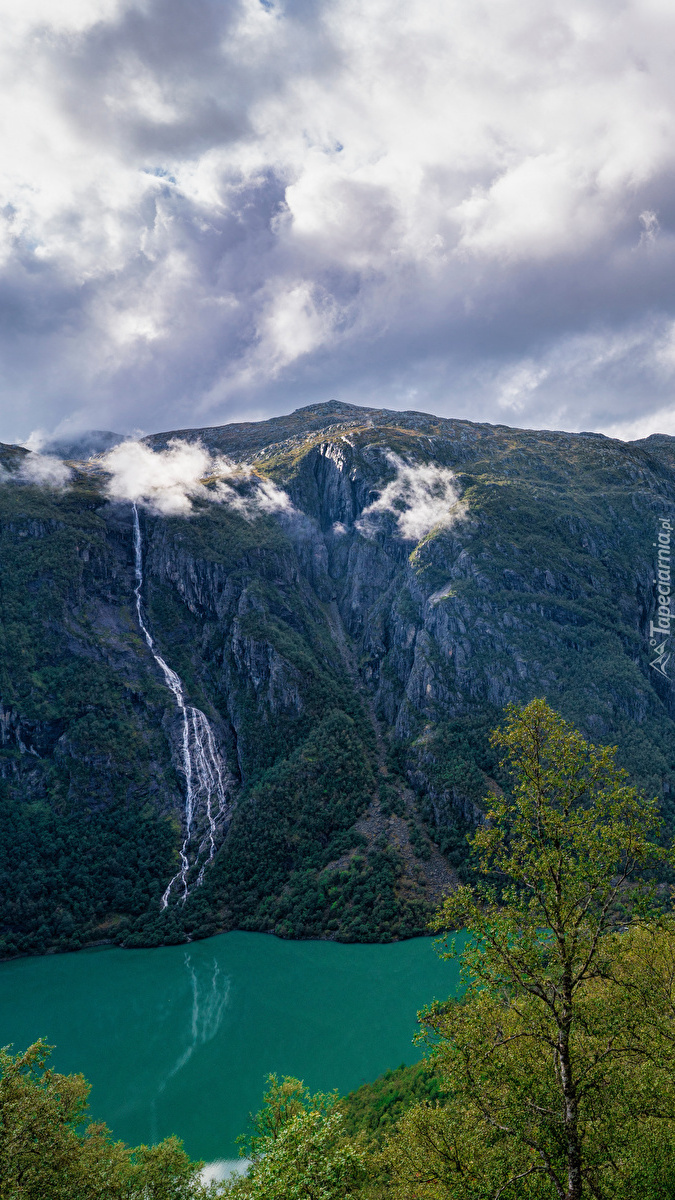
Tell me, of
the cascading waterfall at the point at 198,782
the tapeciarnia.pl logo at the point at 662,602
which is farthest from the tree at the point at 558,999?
the tapeciarnia.pl logo at the point at 662,602

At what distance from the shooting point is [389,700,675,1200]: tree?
34.7ft

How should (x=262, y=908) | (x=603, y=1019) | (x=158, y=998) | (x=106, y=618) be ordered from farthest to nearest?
(x=106, y=618), (x=262, y=908), (x=158, y=998), (x=603, y=1019)

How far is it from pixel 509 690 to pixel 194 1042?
81822 millimetres

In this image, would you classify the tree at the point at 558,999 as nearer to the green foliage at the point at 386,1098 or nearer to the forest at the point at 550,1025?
the forest at the point at 550,1025

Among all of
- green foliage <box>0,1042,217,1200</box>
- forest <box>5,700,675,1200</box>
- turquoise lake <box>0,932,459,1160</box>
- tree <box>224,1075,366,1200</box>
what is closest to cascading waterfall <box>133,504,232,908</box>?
turquoise lake <box>0,932,459,1160</box>

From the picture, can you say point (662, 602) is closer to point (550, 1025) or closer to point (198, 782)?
point (198, 782)

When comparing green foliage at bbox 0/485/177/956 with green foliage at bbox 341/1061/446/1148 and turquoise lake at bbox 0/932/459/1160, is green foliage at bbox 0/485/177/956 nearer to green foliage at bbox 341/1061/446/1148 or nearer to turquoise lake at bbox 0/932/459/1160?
turquoise lake at bbox 0/932/459/1160

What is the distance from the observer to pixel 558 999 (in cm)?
1118

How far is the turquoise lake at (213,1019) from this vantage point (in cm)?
4884

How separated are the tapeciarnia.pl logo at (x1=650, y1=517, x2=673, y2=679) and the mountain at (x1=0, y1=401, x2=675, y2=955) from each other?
1379 mm

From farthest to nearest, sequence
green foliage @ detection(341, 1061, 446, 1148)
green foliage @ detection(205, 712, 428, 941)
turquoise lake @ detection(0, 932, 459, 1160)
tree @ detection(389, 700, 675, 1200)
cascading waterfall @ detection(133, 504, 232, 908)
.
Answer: cascading waterfall @ detection(133, 504, 232, 908)
green foliage @ detection(205, 712, 428, 941)
turquoise lake @ detection(0, 932, 459, 1160)
green foliage @ detection(341, 1061, 446, 1148)
tree @ detection(389, 700, 675, 1200)

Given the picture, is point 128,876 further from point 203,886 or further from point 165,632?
point 165,632

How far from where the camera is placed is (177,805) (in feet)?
346

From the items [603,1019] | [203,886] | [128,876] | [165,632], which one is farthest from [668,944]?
[165,632]
